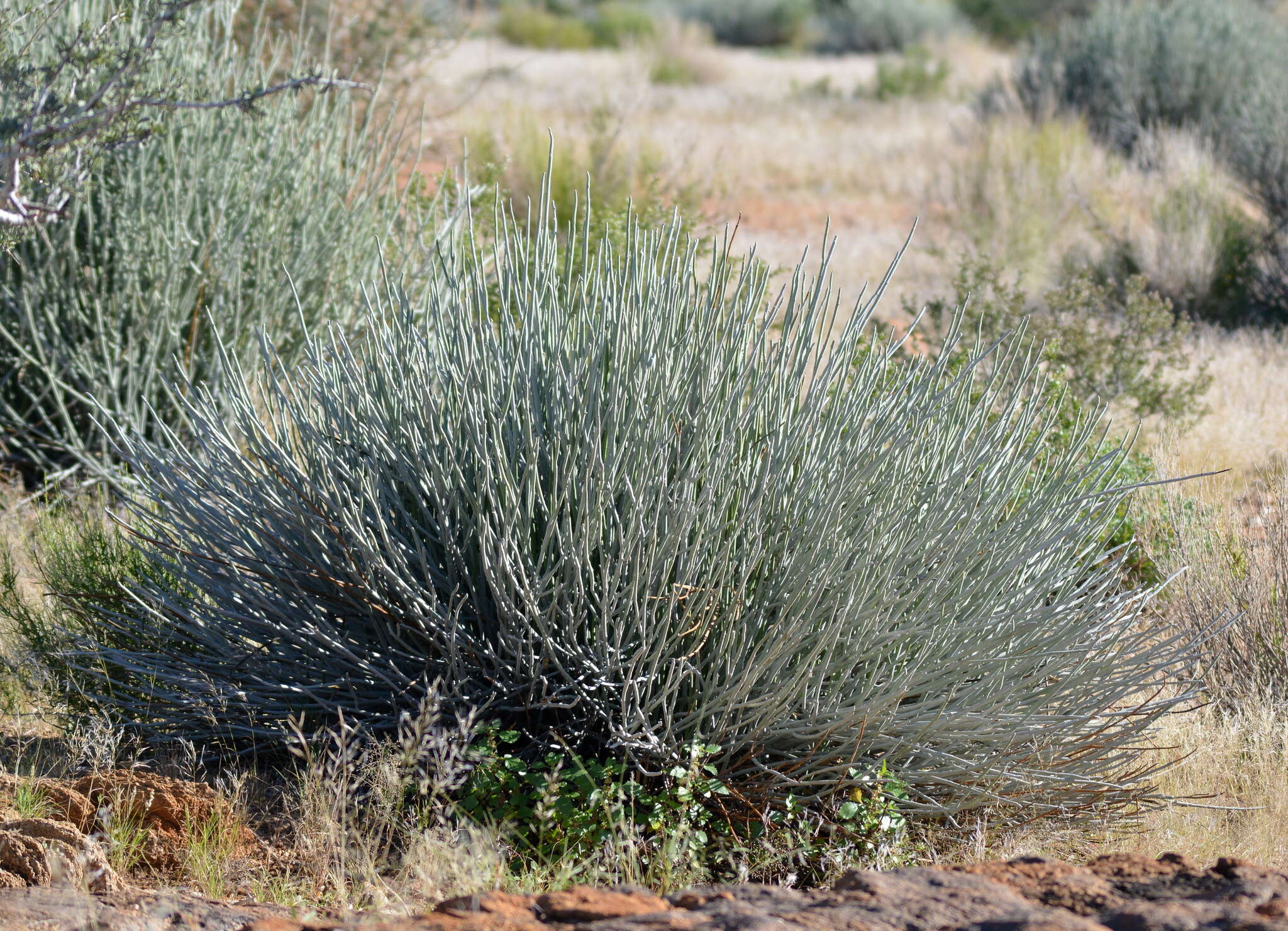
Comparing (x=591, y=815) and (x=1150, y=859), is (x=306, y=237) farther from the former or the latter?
(x=1150, y=859)

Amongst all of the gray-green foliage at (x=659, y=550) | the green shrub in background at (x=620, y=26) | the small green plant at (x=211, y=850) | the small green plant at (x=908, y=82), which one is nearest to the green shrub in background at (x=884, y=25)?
the green shrub in background at (x=620, y=26)

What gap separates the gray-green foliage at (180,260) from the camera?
471 centimetres

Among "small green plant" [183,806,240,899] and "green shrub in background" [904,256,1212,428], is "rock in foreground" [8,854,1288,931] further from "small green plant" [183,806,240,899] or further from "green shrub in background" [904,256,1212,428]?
"green shrub in background" [904,256,1212,428]

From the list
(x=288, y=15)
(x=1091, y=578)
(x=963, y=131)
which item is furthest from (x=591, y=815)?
(x=963, y=131)

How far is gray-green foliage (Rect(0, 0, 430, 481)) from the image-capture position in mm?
4715

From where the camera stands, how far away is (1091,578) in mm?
3180

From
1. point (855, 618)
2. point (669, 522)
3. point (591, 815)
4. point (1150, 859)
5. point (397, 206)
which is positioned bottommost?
point (591, 815)

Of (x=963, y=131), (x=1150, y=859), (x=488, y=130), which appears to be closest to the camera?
(x=1150, y=859)

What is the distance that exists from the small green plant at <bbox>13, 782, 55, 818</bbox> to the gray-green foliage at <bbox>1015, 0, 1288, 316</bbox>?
455 inches

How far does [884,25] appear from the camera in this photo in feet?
109

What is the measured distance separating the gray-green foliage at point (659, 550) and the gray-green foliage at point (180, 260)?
1844 mm

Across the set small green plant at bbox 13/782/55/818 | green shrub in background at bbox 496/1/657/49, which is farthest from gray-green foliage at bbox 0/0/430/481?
green shrub in background at bbox 496/1/657/49

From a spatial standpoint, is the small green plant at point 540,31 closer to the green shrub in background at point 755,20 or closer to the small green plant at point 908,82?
the green shrub in background at point 755,20

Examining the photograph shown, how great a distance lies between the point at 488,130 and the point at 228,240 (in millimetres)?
5774
